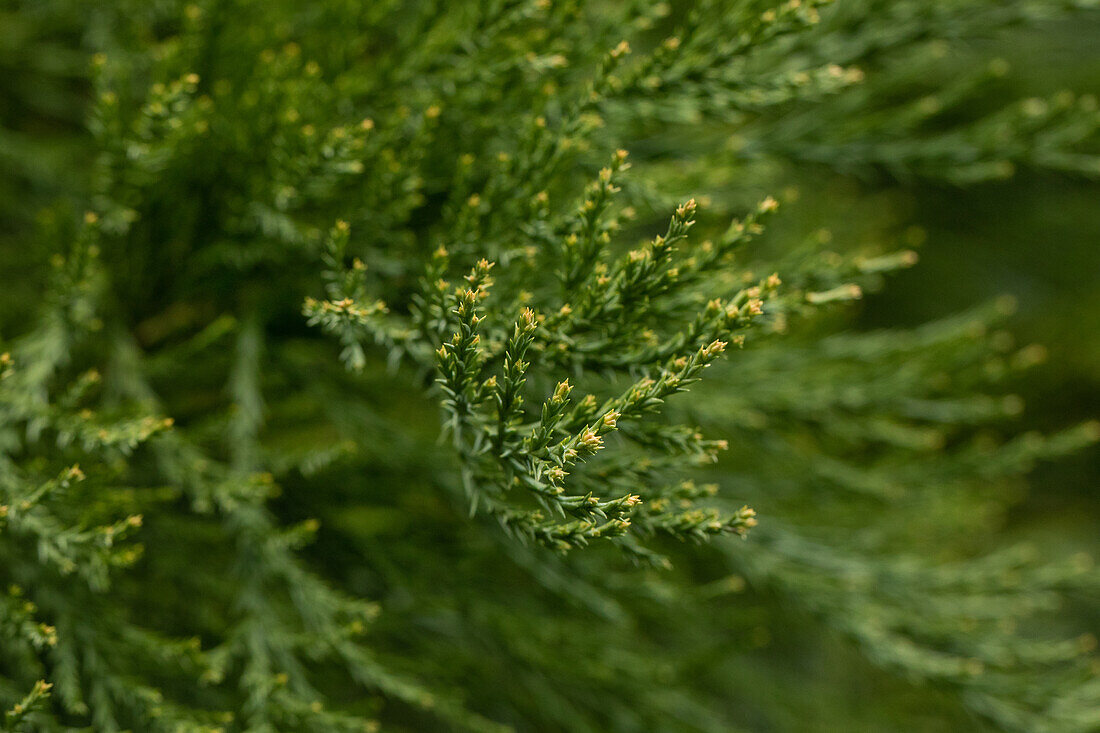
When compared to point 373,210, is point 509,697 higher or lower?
lower

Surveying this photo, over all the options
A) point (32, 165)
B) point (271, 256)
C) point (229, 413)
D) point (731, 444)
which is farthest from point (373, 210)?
point (731, 444)

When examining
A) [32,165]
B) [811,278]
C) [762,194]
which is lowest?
[762,194]

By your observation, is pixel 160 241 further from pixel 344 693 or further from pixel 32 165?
pixel 344 693

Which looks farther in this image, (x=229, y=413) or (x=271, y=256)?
(x=271, y=256)

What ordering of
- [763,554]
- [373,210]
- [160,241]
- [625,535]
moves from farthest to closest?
[763,554] → [160,241] → [373,210] → [625,535]

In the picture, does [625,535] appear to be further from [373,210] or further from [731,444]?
[731,444]

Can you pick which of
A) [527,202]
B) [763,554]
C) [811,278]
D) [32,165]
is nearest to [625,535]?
[527,202]

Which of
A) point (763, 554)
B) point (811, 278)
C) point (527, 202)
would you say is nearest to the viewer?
point (527, 202)
